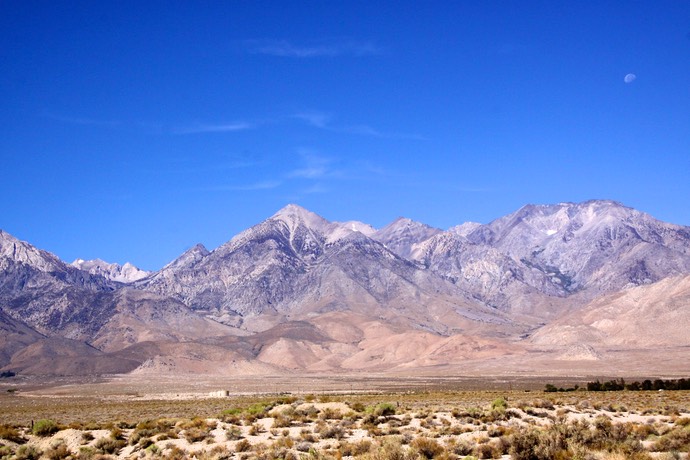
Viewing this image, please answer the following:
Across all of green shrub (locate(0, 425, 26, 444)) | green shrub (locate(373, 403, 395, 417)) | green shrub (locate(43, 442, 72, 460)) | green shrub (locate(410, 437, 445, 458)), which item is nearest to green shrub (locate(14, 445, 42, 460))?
green shrub (locate(43, 442, 72, 460))

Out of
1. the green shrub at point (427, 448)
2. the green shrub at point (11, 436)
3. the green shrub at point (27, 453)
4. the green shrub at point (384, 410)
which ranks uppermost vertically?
the green shrub at point (384, 410)

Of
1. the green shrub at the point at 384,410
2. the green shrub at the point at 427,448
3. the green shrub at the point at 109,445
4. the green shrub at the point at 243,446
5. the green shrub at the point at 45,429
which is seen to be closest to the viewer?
the green shrub at the point at 427,448

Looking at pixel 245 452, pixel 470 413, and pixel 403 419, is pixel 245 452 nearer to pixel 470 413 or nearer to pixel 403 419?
pixel 403 419

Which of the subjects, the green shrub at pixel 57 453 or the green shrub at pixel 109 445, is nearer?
the green shrub at pixel 57 453

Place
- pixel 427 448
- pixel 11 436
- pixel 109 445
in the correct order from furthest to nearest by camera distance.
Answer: pixel 11 436, pixel 109 445, pixel 427 448

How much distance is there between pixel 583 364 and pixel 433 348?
5251cm

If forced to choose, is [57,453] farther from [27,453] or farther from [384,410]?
[384,410]

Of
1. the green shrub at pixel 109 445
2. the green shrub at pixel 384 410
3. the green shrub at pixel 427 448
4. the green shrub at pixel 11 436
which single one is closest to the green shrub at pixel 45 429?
the green shrub at pixel 11 436

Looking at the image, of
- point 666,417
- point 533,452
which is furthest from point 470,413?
point 533,452

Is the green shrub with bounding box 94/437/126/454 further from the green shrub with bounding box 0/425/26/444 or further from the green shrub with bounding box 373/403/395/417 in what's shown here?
the green shrub with bounding box 373/403/395/417

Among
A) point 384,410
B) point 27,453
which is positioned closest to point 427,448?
point 384,410

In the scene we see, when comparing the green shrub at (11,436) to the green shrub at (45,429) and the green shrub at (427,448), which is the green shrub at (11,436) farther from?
the green shrub at (427,448)

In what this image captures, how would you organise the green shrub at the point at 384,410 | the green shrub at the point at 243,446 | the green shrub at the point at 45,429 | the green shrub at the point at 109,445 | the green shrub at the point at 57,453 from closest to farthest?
the green shrub at the point at 243,446 → the green shrub at the point at 57,453 → the green shrub at the point at 109,445 → the green shrub at the point at 45,429 → the green shrub at the point at 384,410

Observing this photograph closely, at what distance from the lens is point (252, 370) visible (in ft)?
605
